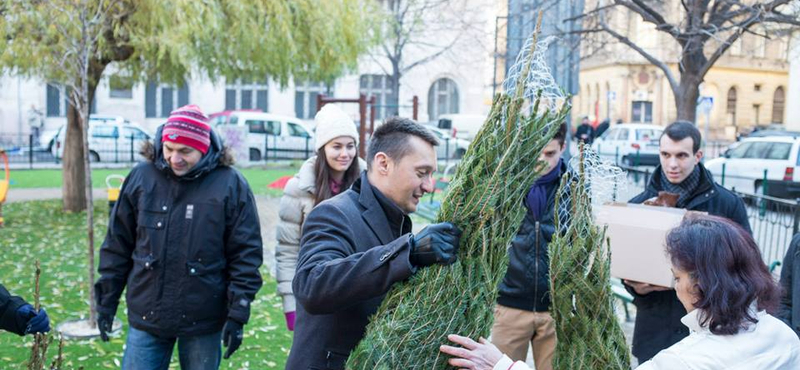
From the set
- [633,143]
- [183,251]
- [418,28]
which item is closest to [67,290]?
[183,251]

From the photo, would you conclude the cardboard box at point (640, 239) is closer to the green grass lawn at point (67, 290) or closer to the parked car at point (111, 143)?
the green grass lawn at point (67, 290)

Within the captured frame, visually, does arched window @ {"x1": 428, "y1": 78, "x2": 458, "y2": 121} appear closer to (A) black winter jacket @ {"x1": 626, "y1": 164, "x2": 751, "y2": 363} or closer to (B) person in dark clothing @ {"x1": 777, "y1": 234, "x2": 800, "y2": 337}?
(A) black winter jacket @ {"x1": 626, "y1": 164, "x2": 751, "y2": 363}

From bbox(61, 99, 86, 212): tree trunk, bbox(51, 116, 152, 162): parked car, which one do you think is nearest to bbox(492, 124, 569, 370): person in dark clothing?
bbox(61, 99, 86, 212): tree trunk

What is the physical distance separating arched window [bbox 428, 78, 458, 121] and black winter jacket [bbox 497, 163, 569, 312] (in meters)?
37.9

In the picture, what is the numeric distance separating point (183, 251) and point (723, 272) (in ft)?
8.78

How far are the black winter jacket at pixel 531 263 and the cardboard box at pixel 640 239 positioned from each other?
1.62 feet

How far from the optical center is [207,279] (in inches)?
161

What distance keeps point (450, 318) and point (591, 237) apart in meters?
0.73

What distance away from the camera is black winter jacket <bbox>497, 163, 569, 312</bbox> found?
4.30m

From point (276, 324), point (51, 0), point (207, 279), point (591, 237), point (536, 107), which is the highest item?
point (51, 0)

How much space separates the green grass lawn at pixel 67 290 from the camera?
614 centimetres

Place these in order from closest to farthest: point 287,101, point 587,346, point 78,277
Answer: point 587,346 < point 78,277 < point 287,101

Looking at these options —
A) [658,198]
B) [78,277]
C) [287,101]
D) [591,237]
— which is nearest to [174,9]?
[78,277]

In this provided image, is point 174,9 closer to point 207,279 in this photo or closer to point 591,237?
point 207,279
